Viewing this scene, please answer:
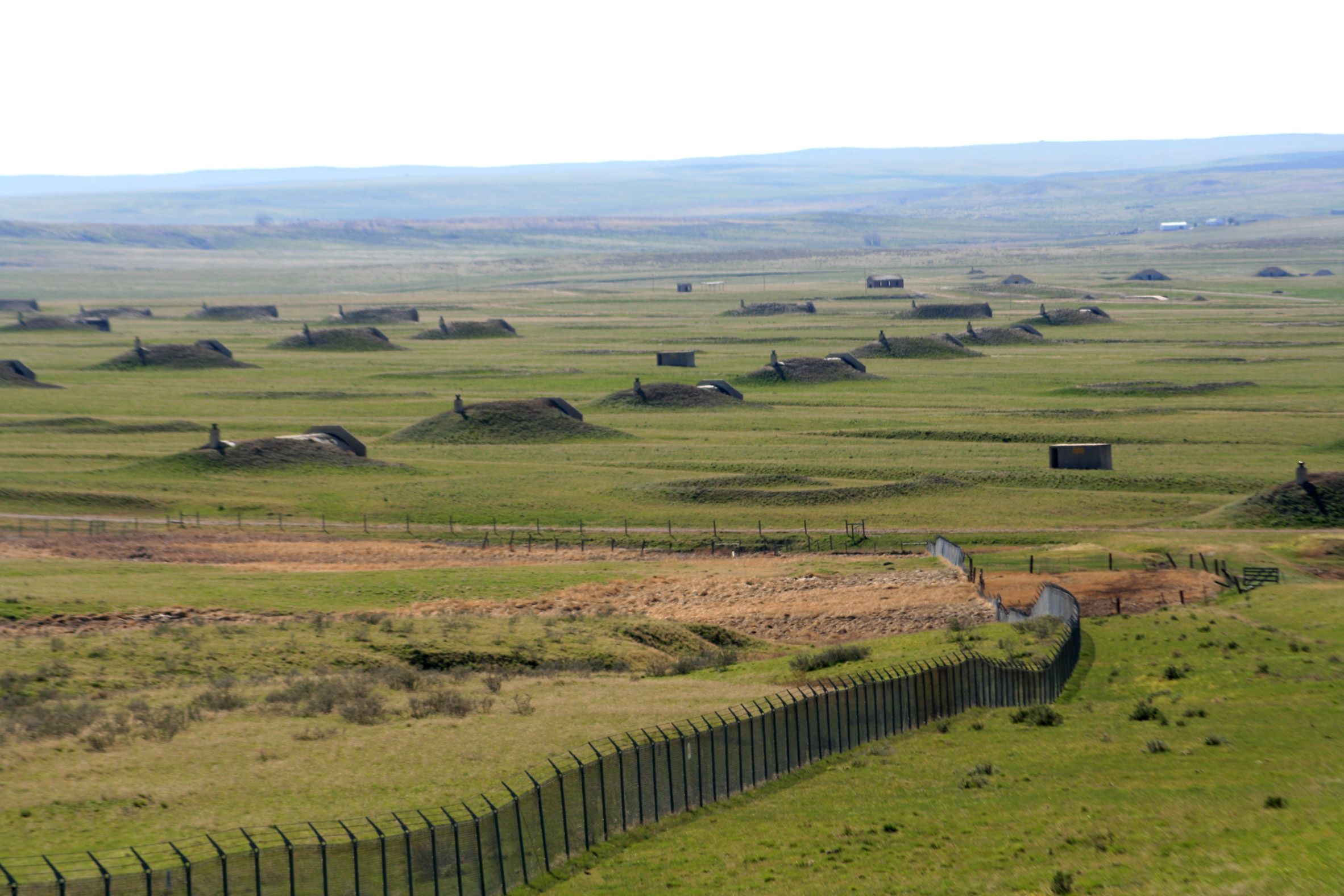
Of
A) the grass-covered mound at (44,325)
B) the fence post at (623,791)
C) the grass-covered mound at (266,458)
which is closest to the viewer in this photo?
the fence post at (623,791)

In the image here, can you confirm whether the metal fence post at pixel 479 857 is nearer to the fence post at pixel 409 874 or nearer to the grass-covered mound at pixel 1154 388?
the fence post at pixel 409 874

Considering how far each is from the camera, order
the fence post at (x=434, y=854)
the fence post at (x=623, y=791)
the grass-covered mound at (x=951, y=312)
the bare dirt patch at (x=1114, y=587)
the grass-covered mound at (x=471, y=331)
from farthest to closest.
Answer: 1. the grass-covered mound at (x=951, y=312)
2. the grass-covered mound at (x=471, y=331)
3. the bare dirt patch at (x=1114, y=587)
4. the fence post at (x=623, y=791)
5. the fence post at (x=434, y=854)

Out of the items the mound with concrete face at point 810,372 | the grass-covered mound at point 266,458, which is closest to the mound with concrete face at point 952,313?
the mound with concrete face at point 810,372

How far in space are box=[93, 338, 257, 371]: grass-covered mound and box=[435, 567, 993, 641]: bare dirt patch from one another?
101166 mm

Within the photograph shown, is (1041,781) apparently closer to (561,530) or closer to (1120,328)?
(561,530)

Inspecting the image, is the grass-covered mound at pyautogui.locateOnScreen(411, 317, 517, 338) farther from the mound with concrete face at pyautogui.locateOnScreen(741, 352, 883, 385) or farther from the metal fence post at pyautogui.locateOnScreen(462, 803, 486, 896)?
the metal fence post at pyautogui.locateOnScreen(462, 803, 486, 896)

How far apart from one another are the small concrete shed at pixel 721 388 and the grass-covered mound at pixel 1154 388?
1078 inches

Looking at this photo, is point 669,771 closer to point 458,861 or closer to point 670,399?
point 458,861

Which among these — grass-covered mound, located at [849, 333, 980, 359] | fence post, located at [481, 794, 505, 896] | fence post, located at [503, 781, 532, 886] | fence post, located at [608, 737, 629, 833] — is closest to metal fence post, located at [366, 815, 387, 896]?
fence post, located at [481, 794, 505, 896]

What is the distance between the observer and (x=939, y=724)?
3334 cm

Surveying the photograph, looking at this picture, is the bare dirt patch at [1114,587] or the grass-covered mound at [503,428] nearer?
the bare dirt patch at [1114,587]

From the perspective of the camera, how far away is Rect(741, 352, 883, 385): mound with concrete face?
12794 cm

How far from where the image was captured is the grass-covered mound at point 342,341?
16738cm

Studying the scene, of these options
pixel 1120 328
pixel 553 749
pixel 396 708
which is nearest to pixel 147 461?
pixel 396 708
